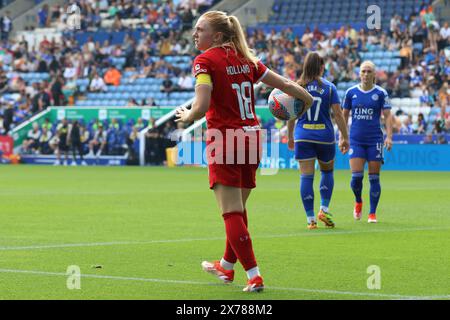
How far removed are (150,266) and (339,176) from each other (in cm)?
1978

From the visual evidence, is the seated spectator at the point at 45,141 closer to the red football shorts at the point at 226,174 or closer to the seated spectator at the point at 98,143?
the seated spectator at the point at 98,143

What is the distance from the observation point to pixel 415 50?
3800cm

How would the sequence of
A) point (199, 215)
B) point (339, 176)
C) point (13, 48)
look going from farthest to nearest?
point (13, 48) → point (339, 176) → point (199, 215)

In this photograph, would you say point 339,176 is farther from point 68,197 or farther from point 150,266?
point 150,266

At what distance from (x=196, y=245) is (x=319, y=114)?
3408 millimetres

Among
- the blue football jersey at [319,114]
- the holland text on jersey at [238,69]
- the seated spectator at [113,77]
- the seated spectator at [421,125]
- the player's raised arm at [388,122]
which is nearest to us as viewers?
the holland text on jersey at [238,69]

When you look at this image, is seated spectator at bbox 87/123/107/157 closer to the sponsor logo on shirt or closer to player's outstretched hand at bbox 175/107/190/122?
the sponsor logo on shirt

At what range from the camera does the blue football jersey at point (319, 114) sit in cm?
1475

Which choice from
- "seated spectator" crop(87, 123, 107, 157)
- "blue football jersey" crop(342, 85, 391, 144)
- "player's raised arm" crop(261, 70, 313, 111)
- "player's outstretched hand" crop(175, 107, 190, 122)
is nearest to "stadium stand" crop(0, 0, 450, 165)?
"seated spectator" crop(87, 123, 107, 157)

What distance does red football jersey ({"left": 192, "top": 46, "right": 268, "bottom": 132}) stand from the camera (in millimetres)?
8570

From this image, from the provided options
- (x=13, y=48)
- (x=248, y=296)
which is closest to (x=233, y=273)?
(x=248, y=296)

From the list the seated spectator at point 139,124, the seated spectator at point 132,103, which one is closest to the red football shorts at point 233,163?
the seated spectator at point 139,124

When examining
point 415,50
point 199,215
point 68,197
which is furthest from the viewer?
point 415,50

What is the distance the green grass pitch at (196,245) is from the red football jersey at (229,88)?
4.47 feet
